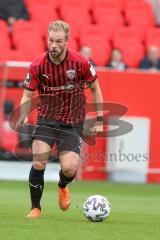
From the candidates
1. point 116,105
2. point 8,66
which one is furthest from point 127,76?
point 8,66

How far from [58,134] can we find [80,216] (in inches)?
44.0

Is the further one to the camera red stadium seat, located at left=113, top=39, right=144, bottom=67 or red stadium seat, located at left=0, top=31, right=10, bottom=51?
red stadium seat, located at left=113, top=39, right=144, bottom=67

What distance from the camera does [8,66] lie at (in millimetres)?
16422

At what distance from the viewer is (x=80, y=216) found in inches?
402

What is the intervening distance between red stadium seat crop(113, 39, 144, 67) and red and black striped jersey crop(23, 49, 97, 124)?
9.47 m

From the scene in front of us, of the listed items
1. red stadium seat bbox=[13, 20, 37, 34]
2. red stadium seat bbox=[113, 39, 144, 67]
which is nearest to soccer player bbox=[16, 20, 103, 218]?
red stadium seat bbox=[13, 20, 37, 34]

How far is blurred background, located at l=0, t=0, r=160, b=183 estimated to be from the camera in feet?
53.8

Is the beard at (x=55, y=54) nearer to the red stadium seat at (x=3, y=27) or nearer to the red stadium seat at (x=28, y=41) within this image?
the red stadium seat at (x=28, y=41)

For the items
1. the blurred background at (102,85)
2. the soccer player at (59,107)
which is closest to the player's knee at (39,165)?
the soccer player at (59,107)

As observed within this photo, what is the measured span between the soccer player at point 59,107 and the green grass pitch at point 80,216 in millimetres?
513

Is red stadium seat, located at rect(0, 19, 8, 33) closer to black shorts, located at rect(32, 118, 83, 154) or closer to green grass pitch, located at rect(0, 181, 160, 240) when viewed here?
green grass pitch, located at rect(0, 181, 160, 240)

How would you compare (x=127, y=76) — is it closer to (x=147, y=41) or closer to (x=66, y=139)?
(x=147, y=41)

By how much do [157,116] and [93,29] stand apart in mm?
3416

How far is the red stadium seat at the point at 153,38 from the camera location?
65.5ft
